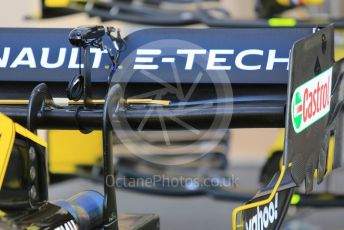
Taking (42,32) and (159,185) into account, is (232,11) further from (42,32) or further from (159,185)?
(42,32)

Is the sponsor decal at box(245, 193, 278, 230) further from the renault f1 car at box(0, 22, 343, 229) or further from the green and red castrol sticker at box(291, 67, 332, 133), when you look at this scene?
the green and red castrol sticker at box(291, 67, 332, 133)

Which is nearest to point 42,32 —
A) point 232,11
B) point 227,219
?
point 227,219

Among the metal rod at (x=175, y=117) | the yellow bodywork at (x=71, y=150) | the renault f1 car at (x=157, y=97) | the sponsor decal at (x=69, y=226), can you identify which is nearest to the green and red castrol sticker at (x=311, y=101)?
the renault f1 car at (x=157, y=97)

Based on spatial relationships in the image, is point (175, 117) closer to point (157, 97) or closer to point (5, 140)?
point (157, 97)

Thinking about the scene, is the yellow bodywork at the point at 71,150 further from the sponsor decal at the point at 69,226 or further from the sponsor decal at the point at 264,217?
the sponsor decal at the point at 264,217

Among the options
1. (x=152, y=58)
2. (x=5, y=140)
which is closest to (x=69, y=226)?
(x=5, y=140)

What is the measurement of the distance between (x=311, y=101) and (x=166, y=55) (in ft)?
2.02

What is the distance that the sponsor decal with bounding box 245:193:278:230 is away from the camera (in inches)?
86.9

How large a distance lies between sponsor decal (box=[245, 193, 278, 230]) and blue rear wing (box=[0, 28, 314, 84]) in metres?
0.63

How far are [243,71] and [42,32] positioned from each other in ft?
2.41

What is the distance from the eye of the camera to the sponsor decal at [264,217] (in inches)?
86.9

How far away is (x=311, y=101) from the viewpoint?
2.52 m

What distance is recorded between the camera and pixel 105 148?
8.41ft

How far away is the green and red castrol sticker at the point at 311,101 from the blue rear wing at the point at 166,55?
0.20 meters
